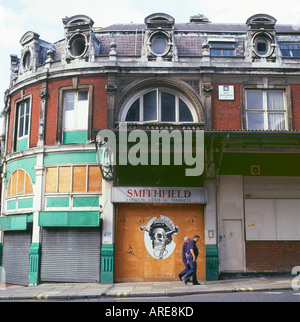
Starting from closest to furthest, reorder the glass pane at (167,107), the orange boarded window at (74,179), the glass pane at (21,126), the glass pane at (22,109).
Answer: the orange boarded window at (74,179) → the glass pane at (167,107) → the glass pane at (21,126) → the glass pane at (22,109)

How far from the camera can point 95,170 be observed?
55.2 feet

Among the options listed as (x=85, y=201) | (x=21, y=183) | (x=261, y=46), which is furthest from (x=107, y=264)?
(x=261, y=46)

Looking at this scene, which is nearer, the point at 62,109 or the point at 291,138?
the point at 291,138

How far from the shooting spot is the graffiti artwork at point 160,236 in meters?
16.4

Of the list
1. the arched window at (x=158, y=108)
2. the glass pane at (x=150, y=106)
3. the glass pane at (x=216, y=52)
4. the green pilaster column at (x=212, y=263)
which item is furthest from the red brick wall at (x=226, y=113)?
the green pilaster column at (x=212, y=263)

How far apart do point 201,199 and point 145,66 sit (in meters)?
6.07

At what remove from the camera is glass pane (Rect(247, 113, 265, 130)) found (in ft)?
57.1

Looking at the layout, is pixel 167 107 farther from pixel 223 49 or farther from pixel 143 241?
pixel 143 241

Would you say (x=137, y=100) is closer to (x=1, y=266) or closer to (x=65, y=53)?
(x=65, y=53)

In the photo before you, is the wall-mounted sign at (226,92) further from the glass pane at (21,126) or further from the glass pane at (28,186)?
the glass pane at (21,126)

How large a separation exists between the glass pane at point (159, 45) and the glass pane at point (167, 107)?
75.8 inches

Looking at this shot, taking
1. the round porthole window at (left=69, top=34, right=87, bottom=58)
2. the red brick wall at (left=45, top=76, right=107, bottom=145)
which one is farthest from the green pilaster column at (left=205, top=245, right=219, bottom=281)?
the round porthole window at (left=69, top=34, right=87, bottom=58)

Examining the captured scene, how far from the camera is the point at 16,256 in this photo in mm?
17750
